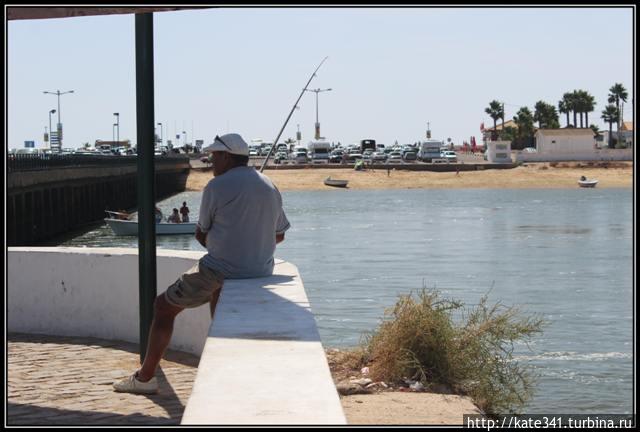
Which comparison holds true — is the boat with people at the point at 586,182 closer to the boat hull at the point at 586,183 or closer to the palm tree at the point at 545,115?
the boat hull at the point at 586,183

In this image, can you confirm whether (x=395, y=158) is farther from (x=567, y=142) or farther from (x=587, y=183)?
(x=587, y=183)

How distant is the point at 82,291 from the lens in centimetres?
928

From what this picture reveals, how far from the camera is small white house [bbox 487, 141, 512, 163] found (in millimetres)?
115694

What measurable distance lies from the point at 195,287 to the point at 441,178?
9954cm

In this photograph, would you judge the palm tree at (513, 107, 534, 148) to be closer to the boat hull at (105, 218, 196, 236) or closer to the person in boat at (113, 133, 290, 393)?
the boat hull at (105, 218, 196, 236)

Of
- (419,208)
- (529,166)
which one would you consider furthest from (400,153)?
(419,208)

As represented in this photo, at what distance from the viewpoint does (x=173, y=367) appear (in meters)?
8.14

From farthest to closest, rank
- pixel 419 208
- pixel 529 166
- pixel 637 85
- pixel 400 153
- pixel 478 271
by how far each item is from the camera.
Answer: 1. pixel 400 153
2. pixel 529 166
3. pixel 419 208
4. pixel 478 271
5. pixel 637 85

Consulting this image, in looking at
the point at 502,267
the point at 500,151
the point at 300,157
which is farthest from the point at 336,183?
the point at 502,267

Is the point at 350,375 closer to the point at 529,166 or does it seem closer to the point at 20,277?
the point at 20,277

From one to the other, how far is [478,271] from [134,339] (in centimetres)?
2636

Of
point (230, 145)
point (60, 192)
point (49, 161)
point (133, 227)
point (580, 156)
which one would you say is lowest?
point (133, 227)

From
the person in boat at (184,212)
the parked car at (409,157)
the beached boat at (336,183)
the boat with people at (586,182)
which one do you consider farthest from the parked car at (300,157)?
the person in boat at (184,212)

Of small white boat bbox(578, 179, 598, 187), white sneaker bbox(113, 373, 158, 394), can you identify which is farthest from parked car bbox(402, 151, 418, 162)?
white sneaker bbox(113, 373, 158, 394)
